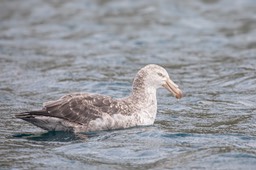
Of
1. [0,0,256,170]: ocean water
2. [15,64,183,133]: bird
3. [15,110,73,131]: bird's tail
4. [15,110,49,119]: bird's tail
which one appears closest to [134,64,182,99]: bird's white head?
[15,64,183,133]: bird

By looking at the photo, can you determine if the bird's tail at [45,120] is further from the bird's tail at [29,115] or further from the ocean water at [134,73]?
the ocean water at [134,73]

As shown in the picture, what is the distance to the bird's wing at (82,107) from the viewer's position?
13375mm

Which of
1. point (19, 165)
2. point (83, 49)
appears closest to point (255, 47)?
point (83, 49)

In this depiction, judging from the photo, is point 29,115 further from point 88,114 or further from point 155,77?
point 155,77

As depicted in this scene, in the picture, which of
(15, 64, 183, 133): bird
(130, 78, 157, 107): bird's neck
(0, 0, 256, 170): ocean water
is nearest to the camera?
(0, 0, 256, 170): ocean water

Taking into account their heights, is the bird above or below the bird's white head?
below

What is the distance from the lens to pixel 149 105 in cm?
1407

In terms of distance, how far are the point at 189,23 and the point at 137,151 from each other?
16.7 metres

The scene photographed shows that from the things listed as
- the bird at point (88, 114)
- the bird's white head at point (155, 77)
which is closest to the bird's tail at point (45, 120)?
the bird at point (88, 114)

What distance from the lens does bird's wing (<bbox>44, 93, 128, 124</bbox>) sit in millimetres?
13375

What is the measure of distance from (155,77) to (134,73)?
6112mm

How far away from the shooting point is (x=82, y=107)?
13.5m

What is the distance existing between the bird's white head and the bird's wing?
82 cm

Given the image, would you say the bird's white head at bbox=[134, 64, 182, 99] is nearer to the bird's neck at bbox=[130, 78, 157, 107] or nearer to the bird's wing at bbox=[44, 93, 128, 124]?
the bird's neck at bbox=[130, 78, 157, 107]
